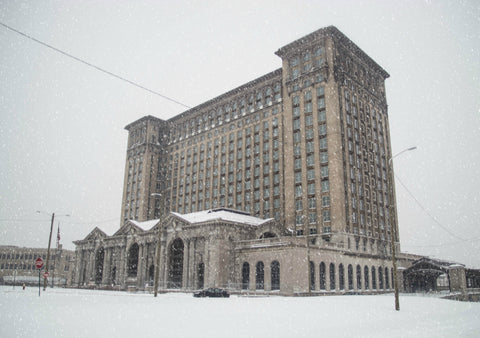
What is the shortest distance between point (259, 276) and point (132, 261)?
2850cm

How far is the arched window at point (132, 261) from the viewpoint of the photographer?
224ft

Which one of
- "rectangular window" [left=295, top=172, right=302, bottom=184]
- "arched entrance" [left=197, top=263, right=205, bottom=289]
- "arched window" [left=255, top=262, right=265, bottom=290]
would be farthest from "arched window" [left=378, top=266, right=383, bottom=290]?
"arched entrance" [left=197, top=263, right=205, bottom=289]

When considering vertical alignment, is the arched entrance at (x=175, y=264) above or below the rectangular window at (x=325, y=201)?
below

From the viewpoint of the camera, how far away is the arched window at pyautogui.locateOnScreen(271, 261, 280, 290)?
48.8 m

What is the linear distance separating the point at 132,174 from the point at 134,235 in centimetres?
4289

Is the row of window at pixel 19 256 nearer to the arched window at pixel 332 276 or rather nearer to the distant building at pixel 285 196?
the distant building at pixel 285 196

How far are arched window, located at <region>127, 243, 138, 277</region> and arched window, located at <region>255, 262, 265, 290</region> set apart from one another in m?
26.6

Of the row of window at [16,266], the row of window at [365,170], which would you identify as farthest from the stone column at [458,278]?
the row of window at [16,266]

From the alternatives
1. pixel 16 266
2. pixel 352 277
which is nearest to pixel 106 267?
pixel 352 277

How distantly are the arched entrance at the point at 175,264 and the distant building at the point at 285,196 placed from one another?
183mm

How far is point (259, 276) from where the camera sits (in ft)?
169

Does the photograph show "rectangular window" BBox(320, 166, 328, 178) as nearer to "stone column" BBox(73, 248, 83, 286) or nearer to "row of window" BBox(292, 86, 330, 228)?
"row of window" BBox(292, 86, 330, 228)

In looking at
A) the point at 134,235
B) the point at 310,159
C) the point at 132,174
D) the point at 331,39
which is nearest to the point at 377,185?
the point at 310,159

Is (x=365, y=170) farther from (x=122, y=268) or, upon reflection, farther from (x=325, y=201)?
(x=122, y=268)
